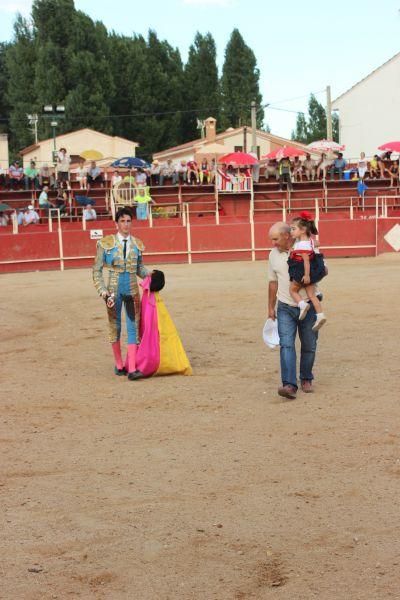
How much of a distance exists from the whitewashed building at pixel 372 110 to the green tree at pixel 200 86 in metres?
19.6

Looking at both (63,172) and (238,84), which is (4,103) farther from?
(63,172)

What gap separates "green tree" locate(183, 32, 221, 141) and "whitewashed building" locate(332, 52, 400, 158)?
19.6m

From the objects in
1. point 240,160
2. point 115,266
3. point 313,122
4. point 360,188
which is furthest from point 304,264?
point 313,122

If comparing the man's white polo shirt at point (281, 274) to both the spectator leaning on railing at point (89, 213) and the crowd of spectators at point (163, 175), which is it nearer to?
the spectator leaning on railing at point (89, 213)

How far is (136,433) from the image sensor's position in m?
6.72

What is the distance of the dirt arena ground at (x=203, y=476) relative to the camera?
4094mm

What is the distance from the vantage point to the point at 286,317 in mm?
7473

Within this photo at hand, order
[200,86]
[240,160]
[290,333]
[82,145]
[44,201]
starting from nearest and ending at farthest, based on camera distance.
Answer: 1. [290,333]
2. [44,201]
3. [240,160]
4. [82,145]
5. [200,86]

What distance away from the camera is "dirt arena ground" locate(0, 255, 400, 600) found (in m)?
4.09

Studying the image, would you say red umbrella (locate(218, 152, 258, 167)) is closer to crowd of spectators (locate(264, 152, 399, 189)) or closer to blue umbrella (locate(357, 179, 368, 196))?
crowd of spectators (locate(264, 152, 399, 189))

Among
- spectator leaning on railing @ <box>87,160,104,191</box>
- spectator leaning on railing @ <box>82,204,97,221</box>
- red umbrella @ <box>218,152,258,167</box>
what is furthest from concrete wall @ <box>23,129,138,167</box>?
spectator leaning on railing @ <box>82,204,97,221</box>

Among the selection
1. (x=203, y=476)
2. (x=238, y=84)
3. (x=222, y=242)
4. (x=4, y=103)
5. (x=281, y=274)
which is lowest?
(x=203, y=476)

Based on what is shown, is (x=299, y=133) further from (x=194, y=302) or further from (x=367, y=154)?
(x=194, y=302)

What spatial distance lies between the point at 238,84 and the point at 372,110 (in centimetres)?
2620
